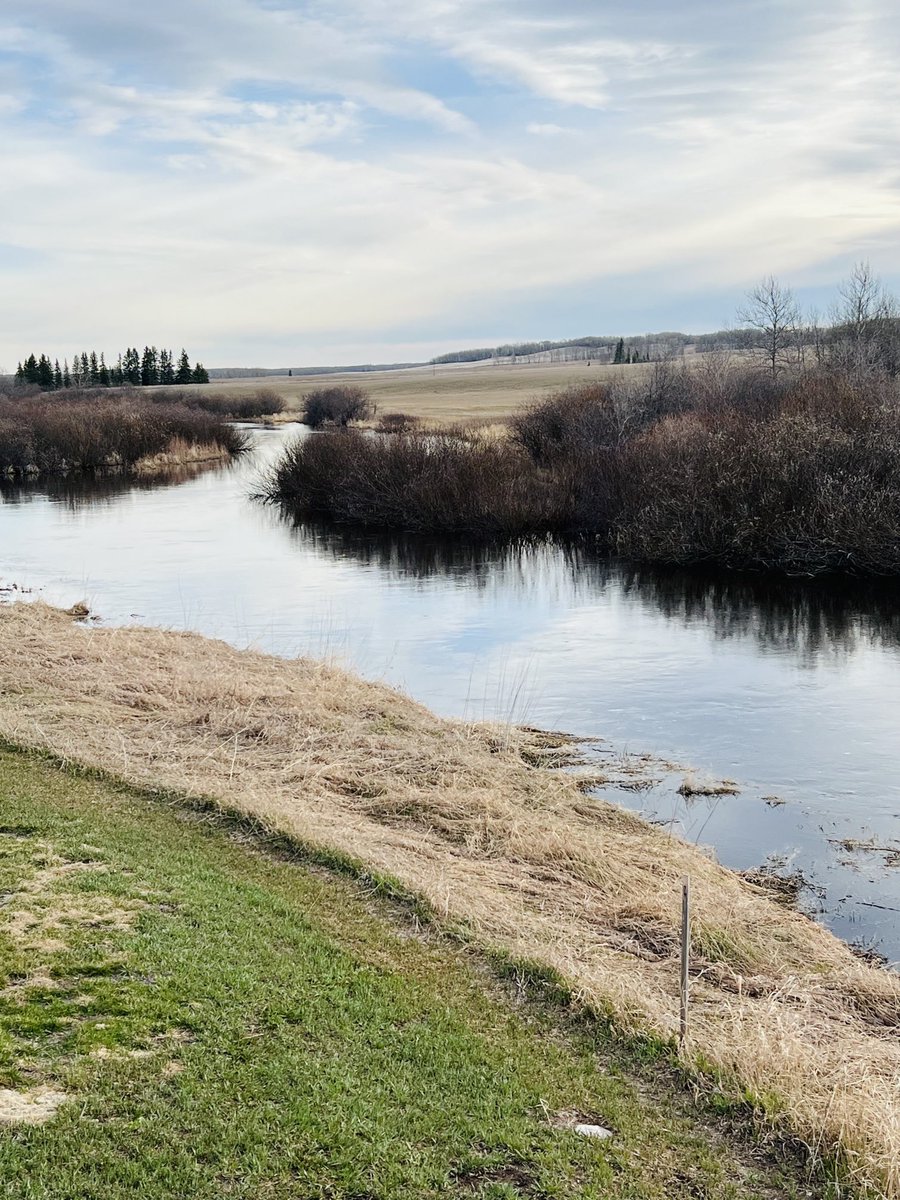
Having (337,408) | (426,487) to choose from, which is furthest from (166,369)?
(426,487)

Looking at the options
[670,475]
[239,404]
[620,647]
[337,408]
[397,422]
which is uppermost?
[239,404]

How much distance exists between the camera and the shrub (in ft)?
262

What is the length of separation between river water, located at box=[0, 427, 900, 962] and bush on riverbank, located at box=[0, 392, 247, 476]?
20208 millimetres

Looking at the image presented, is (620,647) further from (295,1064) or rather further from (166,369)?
(166,369)

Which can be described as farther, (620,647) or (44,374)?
(44,374)

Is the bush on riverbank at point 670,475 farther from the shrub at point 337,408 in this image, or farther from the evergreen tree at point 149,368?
the evergreen tree at point 149,368

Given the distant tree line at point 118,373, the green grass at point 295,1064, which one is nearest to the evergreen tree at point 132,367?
the distant tree line at point 118,373

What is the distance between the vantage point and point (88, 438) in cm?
5503

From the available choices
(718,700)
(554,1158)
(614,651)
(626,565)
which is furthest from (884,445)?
(554,1158)

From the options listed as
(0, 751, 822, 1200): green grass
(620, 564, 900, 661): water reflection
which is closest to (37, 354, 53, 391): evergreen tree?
(620, 564, 900, 661): water reflection

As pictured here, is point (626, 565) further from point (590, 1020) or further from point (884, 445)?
point (590, 1020)

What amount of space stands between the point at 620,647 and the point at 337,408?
62786 millimetres

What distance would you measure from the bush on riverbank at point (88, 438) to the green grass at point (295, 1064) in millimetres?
50162

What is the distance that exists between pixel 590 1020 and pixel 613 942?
5.38 ft
